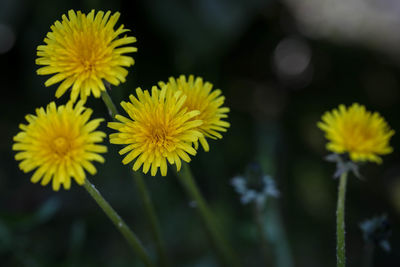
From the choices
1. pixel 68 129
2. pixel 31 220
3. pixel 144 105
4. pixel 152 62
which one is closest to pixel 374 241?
pixel 144 105

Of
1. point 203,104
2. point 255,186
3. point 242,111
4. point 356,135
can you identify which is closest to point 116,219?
point 203,104

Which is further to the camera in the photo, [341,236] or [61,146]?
[341,236]

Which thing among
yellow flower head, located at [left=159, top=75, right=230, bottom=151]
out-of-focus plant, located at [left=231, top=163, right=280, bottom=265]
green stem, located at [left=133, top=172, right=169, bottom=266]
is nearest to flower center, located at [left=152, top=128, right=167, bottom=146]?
yellow flower head, located at [left=159, top=75, right=230, bottom=151]

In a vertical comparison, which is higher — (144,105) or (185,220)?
(185,220)

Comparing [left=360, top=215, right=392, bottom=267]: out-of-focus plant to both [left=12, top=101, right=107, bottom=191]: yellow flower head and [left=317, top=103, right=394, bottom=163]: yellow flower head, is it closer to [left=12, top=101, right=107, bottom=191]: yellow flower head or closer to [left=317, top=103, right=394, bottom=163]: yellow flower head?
[left=317, top=103, right=394, bottom=163]: yellow flower head

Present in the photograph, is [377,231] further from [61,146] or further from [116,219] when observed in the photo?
[61,146]

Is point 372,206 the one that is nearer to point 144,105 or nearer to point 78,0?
point 144,105
